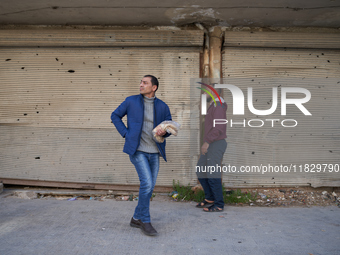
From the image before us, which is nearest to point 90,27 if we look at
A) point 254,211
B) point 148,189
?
point 148,189

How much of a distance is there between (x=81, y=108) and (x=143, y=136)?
2341 mm

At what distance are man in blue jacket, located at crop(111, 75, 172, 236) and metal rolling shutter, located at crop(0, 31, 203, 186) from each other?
1.78 metres

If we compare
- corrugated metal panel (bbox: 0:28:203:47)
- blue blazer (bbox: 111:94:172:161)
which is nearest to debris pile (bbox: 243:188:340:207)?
blue blazer (bbox: 111:94:172:161)

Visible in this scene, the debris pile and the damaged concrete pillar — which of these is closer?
the debris pile

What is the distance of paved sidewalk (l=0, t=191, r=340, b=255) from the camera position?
3.01 m

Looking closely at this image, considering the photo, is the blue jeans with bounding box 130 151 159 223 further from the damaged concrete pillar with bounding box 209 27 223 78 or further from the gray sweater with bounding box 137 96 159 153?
the damaged concrete pillar with bounding box 209 27 223 78

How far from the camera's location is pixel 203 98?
527 centimetres

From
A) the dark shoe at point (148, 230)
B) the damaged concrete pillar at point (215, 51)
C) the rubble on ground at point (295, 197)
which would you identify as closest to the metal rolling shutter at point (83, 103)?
the damaged concrete pillar at point (215, 51)

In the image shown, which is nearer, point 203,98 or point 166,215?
point 166,215

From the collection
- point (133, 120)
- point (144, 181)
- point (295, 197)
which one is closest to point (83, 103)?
point (133, 120)

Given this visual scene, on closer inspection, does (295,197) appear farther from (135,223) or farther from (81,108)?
(81,108)

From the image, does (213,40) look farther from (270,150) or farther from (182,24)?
(270,150)

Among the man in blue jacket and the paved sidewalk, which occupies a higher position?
the man in blue jacket

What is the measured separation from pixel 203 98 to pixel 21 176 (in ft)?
11.9
